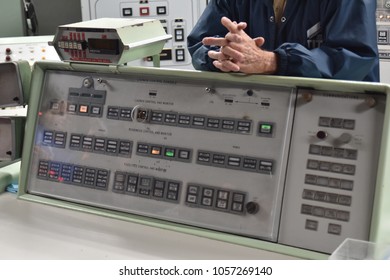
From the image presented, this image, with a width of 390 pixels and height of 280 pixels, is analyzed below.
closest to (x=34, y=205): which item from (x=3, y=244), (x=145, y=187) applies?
(x=3, y=244)

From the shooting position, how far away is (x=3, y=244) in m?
1.25

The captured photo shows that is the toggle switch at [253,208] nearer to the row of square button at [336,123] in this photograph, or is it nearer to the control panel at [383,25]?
the row of square button at [336,123]

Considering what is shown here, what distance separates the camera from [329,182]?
118cm

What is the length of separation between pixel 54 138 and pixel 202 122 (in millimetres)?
448

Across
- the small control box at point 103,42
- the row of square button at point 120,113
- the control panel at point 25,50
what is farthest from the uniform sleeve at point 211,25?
the control panel at point 25,50

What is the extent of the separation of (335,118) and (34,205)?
84 cm

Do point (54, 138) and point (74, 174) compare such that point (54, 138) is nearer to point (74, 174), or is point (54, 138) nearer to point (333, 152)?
point (74, 174)

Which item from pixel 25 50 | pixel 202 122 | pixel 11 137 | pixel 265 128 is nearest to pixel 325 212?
pixel 265 128

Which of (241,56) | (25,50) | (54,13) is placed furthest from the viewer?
(54,13)

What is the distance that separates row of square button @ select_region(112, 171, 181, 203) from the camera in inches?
52.3

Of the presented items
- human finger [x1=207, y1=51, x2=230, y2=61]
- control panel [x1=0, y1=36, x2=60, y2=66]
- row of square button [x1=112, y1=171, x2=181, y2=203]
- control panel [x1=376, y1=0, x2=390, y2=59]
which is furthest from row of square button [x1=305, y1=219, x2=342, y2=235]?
control panel [x1=376, y1=0, x2=390, y2=59]

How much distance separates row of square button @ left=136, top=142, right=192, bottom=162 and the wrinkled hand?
0.74 ft

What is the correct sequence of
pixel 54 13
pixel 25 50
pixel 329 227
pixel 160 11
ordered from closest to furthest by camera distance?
pixel 329 227 → pixel 25 50 → pixel 160 11 → pixel 54 13
